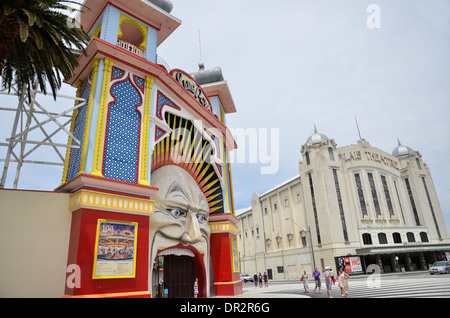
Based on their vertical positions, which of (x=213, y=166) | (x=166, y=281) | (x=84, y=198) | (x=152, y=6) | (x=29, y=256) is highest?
(x=152, y=6)

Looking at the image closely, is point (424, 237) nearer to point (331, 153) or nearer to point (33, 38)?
point (331, 153)

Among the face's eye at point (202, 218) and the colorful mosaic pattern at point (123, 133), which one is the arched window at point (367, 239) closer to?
the face's eye at point (202, 218)

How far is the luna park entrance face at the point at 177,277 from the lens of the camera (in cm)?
1692

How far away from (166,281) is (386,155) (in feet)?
154

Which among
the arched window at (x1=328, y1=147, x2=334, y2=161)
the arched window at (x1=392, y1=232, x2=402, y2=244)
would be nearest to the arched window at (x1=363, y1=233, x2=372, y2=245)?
the arched window at (x1=392, y1=232, x2=402, y2=244)

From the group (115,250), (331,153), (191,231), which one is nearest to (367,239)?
(331,153)

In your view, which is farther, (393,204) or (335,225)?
(393,204)

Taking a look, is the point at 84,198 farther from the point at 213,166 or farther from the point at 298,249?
the point at 298,249

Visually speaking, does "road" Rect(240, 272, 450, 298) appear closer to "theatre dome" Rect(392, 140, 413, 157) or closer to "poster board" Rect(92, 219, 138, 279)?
"poster board" Rect(92, 219, 138, 279)

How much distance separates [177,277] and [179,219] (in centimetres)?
411

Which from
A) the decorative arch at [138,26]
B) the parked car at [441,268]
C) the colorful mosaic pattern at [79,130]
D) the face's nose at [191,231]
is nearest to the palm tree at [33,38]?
the colorful mosaic pattern at [79,130]

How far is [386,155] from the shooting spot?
5072 centimetres

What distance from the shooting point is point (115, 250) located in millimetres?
11344
